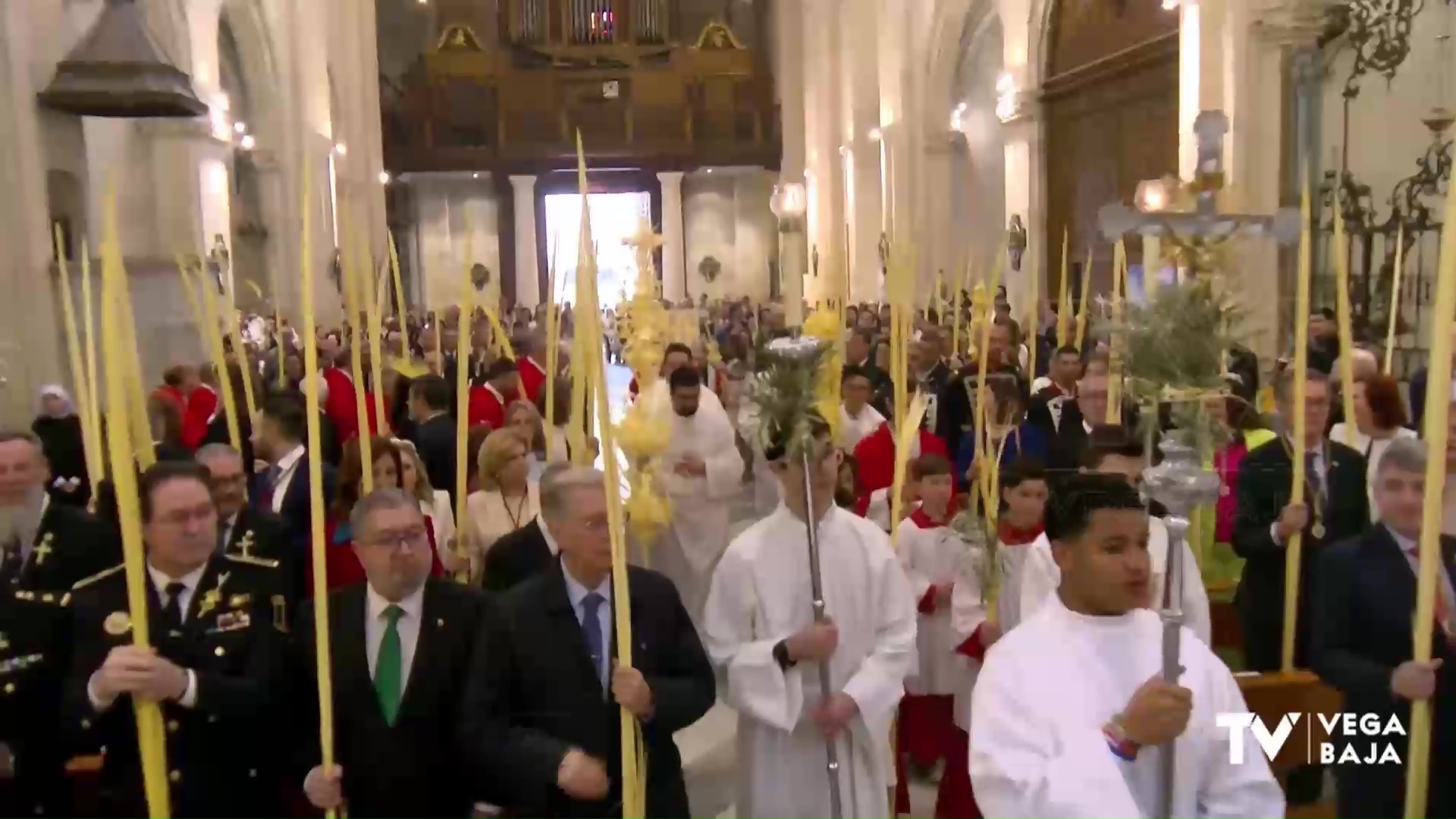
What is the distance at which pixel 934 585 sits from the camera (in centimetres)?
459

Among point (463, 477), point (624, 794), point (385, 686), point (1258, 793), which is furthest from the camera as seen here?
point (463, 477)

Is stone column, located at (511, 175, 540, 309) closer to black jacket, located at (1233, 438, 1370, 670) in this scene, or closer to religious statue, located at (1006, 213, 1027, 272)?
religious statue, located at (1006, 213, 1027, 272)

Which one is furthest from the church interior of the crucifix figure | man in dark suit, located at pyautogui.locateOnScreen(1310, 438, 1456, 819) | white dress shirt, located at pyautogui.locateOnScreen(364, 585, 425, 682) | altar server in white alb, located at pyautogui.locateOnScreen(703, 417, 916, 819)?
white dress shirt, located at pyautogui.locateOnScreen(364, 585, 425, 682)

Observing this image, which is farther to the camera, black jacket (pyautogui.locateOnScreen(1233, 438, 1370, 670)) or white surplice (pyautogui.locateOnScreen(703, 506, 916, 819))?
black jacket (pyautogui.locateOnScreen(1233, 438, 1370, 670))

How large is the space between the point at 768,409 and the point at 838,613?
687mm

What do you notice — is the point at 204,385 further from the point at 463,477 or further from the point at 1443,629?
the point at 1443,629

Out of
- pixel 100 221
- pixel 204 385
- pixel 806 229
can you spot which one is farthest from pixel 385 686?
pixel 806 229

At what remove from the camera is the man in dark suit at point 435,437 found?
621cm

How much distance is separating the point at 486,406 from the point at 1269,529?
425cm

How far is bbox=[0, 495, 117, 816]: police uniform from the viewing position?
3.00m

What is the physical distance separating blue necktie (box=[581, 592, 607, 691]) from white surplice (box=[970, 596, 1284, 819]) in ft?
3.01

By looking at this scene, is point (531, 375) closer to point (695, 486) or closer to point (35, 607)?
point (695, 486)

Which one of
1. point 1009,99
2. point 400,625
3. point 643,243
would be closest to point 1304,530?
point 400,625

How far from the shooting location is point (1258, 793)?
2.38 metres
